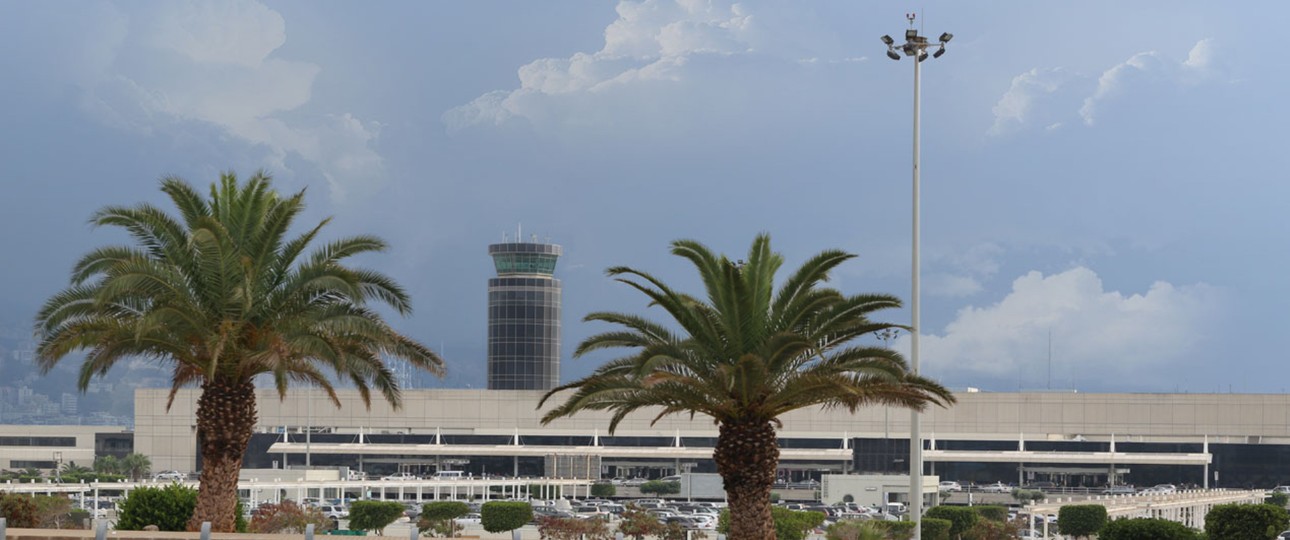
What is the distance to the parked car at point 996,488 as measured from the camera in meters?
124

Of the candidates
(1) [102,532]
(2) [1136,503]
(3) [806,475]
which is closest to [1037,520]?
(2) [1136,503]

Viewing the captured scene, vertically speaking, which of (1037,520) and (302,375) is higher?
(302,375)

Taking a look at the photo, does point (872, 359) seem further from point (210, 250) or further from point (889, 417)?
point (889, 417)

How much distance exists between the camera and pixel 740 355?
3294 centimetres

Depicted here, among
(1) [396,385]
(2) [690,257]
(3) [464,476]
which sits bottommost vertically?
(3) [464,476]

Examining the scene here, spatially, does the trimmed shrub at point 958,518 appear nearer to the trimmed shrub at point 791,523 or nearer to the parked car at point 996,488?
the trimmed shrub at point 791,523

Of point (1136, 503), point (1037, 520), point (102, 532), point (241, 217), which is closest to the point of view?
point (102, 532)

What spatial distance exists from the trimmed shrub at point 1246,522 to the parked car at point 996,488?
70526mm

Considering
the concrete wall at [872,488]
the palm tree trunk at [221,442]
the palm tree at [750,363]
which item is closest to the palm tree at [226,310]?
the palm tree trunk at [221,442]

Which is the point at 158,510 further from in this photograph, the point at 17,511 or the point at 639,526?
the point at 639,526

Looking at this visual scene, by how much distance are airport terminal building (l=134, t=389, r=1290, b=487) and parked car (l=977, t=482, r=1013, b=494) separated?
1309 millimetres

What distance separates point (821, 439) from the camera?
481 feet

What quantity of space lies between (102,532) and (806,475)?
124 metres

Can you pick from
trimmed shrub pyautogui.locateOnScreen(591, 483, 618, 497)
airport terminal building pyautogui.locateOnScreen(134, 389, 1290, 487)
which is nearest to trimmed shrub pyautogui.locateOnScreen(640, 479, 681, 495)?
trimmed shrub pyautogui.locateOnScreen(591, 483, 618, 497)
